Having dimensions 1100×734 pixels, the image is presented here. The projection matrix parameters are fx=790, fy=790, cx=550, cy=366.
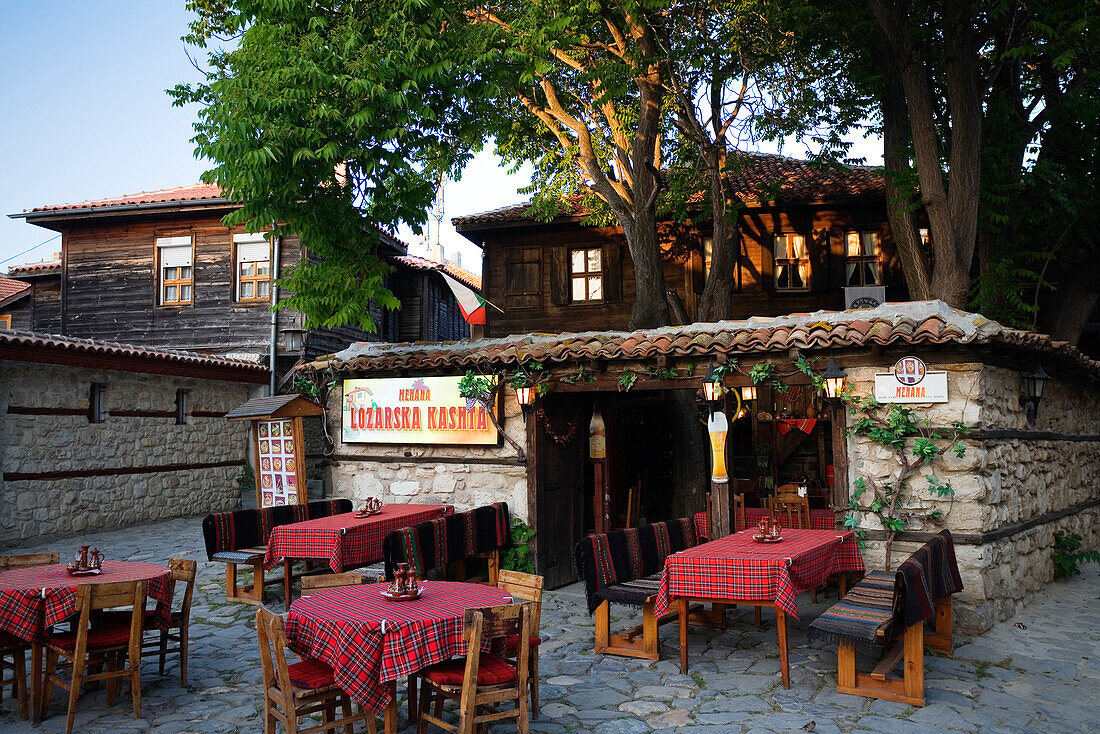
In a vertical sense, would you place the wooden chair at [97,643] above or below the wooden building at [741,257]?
below

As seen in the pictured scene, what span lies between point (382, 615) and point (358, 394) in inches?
233

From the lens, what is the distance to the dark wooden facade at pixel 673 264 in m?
14.7

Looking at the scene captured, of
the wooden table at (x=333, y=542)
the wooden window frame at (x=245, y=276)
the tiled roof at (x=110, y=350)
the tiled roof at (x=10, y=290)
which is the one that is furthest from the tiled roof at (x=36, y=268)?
the wooden table at (x=333, y=542)

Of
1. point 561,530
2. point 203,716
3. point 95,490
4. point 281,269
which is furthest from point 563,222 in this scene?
point 203,716

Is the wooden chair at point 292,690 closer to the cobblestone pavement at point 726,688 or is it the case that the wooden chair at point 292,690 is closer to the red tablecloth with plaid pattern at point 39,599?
the cobblestone pavement at point 726,688

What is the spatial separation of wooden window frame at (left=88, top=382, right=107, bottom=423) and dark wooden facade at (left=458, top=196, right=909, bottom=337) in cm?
707

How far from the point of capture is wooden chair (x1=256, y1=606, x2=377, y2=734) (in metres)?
3.97

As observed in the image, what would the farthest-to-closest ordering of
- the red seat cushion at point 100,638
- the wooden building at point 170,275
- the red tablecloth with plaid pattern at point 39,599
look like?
the wooden building at point 170,275 → the red seat cushion at point 100,638 → the red tablecloth with plaid pattern at point 39,599

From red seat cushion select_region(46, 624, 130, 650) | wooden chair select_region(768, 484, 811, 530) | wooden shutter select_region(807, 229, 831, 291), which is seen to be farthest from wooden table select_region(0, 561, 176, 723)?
wooden shutter select_region(807, 229, 831, 291)

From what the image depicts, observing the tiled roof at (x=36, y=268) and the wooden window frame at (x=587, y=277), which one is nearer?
the wooden window frame at (x=587, y=277)

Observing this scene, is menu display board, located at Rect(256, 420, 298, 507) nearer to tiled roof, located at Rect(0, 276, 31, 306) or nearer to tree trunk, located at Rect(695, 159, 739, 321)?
tree trunk, located at Rect(695, 159, 739, 321)

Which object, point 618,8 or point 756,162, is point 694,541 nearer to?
point 618,8

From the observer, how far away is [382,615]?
4.21m

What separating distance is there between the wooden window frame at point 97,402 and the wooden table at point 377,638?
929 centimetres
